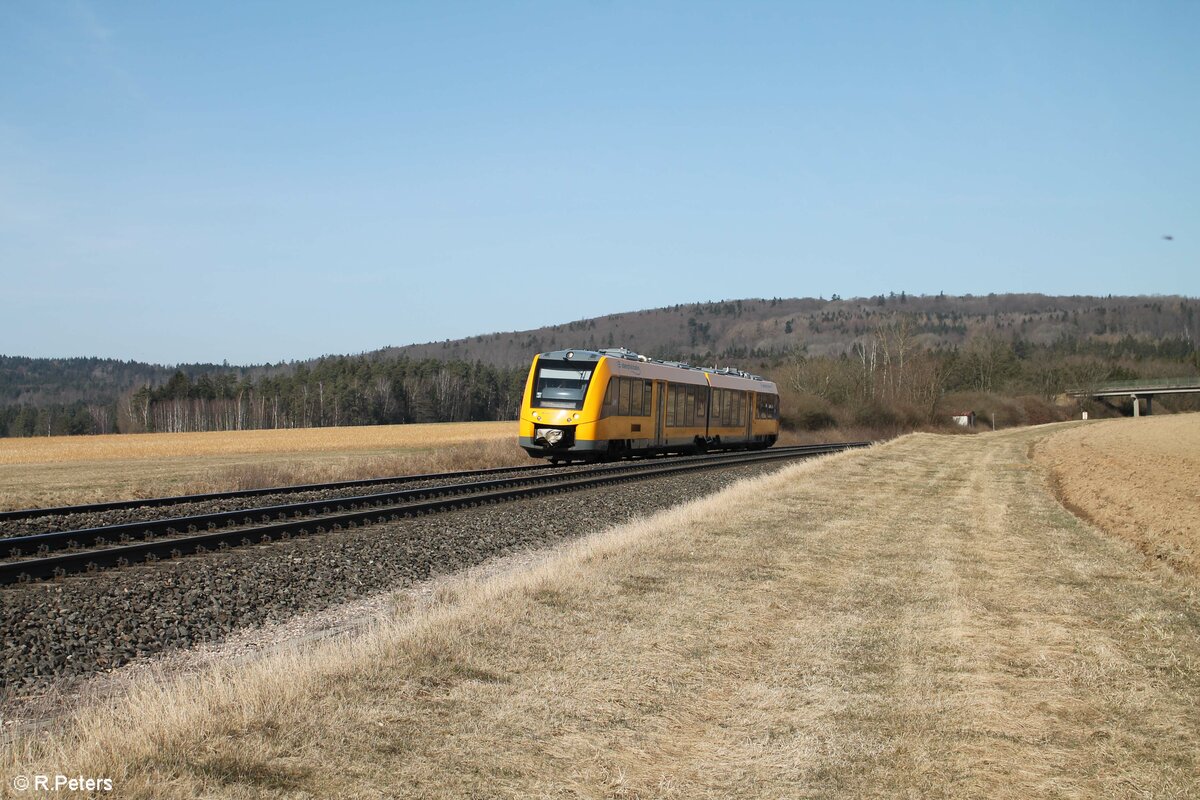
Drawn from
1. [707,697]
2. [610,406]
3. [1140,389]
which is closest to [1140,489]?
[610,406]

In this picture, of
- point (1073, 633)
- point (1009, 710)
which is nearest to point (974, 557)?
point (1073, 633)

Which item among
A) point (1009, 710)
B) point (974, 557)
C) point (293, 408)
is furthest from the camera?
point (293, 408)

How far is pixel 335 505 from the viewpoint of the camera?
1709 centimetres

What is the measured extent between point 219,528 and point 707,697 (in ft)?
35.4

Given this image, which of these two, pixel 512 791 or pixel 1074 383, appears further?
pixel 1074 383

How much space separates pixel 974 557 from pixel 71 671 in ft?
34.1

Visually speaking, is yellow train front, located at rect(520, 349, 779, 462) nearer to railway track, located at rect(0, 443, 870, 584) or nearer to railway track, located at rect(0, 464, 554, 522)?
railway track, located at rect(0, 464, 554, 522)

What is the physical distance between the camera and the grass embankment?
15.5ft

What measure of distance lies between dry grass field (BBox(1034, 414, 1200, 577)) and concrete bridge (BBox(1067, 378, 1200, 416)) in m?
77.4

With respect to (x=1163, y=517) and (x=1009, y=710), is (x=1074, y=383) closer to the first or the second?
(x=1163, y=517)

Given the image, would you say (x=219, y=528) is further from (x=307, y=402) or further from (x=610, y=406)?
(x=307, y=402)

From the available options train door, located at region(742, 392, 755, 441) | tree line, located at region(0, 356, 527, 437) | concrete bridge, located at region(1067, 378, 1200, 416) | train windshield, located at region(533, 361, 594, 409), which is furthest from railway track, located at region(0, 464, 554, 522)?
tree line, located at region(0, 356, 527, 437)

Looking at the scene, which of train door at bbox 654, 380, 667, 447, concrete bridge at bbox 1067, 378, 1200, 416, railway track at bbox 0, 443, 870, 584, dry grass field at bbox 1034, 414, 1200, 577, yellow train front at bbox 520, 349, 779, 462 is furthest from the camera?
concrete bridge at bbox 1067, 378, 1200, 416

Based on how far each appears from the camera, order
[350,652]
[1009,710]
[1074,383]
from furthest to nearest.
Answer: [1074,383], [350,652], [1009,710]
